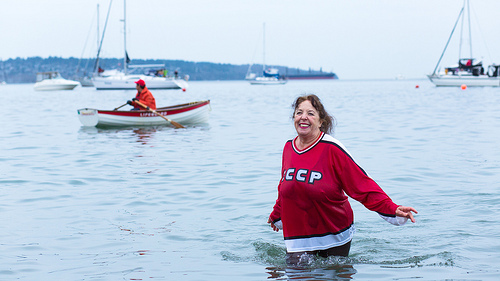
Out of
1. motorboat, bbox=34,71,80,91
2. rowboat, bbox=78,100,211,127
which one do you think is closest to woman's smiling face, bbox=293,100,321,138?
rowboat, bbox=78,100,211,127

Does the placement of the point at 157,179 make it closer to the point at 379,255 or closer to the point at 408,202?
the point at 408,202

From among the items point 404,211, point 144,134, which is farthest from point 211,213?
point 144,134

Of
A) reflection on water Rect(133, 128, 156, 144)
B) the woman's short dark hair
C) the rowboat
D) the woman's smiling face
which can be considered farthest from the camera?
the rowboat

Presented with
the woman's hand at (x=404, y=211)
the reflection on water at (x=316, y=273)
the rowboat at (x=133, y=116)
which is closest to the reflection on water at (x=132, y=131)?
the rowboat at (x=133, y=116)

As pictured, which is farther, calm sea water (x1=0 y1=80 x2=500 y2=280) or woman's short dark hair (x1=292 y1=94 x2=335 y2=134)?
calm sea water (x1=0 y1=80 x2=500 y2=280)

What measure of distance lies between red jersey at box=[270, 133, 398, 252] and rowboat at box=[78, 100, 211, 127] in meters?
18.6

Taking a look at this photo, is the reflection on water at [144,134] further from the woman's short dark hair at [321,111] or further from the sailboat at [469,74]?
the sailboat at [469,74]

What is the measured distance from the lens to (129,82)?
8569 cm

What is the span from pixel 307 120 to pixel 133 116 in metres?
19.3

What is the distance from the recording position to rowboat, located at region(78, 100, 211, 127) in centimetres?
2388

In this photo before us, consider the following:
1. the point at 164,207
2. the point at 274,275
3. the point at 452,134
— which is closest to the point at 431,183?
the point at 164,207

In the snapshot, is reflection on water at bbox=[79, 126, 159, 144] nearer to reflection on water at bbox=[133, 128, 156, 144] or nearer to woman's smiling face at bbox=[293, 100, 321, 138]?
reflection on water at bbox=[133, 128, 156, 144]

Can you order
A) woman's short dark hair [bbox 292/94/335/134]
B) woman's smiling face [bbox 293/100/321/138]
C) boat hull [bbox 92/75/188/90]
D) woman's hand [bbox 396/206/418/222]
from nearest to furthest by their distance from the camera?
woman's hand [bbox 396/206/418/222] < woman's smiling face [bbox 293/100/321/138] < woman's short dark hair [bbox 292/94/335/134] < boat hull [bbox 92/75/188/90]

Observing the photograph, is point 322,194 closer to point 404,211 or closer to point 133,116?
point 404,211
